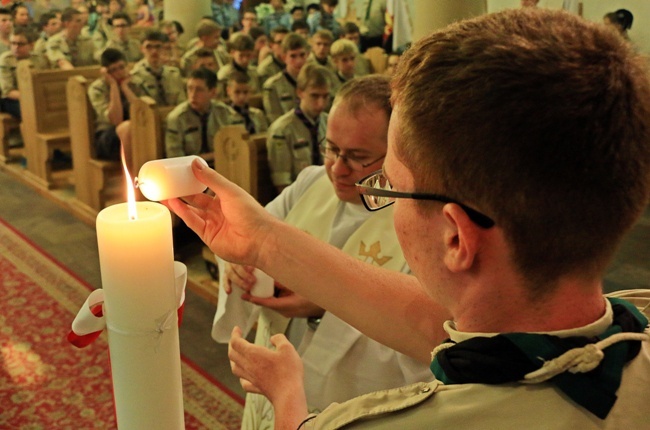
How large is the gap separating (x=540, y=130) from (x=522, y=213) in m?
0.09

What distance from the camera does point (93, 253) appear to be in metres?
4.89

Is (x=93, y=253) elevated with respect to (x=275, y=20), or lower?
lower

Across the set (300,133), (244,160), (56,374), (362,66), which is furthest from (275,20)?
(56,374)

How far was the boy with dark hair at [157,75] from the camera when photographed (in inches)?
267

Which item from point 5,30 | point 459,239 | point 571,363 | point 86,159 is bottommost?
point 86,159

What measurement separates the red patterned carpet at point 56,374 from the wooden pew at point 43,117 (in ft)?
6.68

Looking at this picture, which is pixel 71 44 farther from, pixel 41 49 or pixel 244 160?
pixel 244 160

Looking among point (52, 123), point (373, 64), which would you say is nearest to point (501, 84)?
point (52, 123)

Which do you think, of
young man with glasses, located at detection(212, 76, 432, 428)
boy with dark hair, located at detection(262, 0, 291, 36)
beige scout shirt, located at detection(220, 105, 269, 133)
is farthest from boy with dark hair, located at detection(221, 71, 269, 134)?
boy with dark hair, located at detection(262, 0, 291, 36)

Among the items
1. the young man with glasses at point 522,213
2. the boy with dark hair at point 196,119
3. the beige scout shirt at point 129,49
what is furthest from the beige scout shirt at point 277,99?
the young man with glasses at point 522,213

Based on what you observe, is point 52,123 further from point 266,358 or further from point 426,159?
point 426,159

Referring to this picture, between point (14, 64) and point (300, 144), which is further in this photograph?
point (14, 64)

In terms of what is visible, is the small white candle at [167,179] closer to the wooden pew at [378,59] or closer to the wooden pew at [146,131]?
the wooden pew at [146,131]

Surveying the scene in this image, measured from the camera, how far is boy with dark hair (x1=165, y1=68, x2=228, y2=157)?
489 cm
